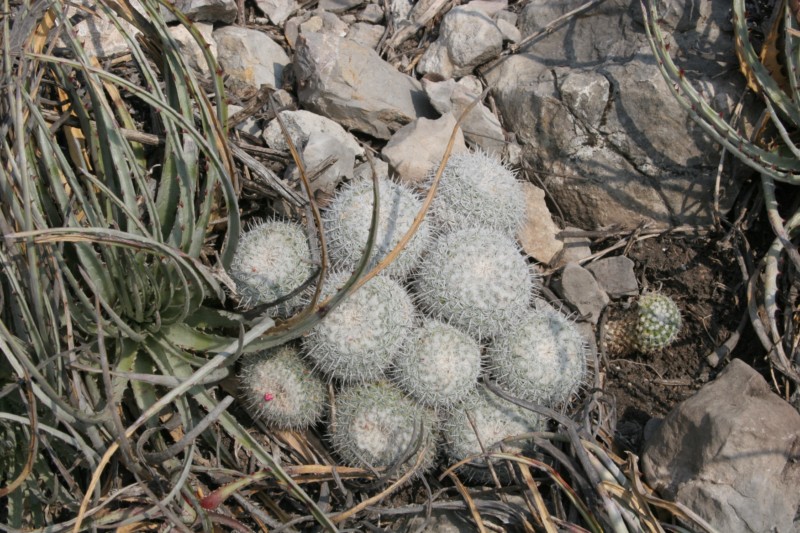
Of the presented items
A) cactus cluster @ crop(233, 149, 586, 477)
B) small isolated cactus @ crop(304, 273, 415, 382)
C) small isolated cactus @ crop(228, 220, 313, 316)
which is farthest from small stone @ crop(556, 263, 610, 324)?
small isolated cactus @ crop(228, 220, 313, 316)

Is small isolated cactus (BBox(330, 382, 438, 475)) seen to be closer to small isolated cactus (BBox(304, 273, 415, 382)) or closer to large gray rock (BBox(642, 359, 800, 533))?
small isolated cactus (BBox(304, 273, 415, 382))

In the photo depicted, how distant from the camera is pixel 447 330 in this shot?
261 cm

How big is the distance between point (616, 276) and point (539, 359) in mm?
790

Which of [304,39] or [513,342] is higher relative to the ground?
[304,39]

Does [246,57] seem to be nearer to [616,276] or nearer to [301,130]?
[301,130]

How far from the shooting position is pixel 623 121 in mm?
3254

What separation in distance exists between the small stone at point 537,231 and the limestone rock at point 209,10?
1.67 meters

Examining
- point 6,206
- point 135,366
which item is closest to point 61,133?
point 6,206

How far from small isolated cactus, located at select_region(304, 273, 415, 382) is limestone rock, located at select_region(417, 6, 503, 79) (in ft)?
5.06

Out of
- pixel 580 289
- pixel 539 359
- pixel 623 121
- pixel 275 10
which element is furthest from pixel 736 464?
pixel 275 10

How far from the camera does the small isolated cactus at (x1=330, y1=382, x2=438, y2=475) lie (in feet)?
8.32

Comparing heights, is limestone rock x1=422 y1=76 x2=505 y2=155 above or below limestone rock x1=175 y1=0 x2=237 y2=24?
below

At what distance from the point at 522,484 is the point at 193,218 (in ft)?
5.03

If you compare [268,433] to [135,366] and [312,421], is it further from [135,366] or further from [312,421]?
[135,366]
